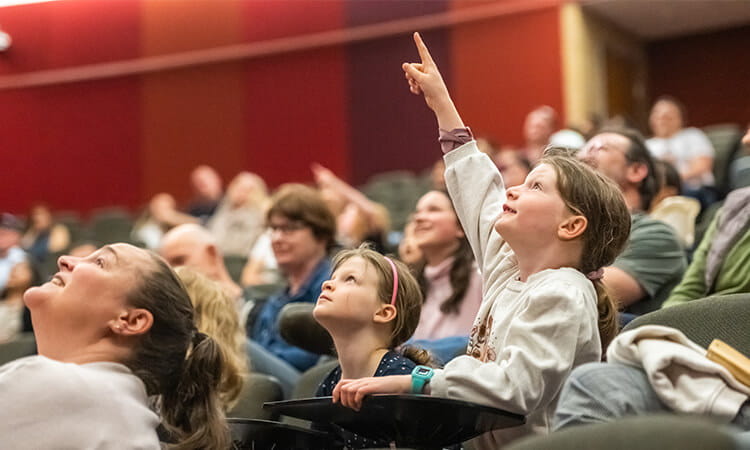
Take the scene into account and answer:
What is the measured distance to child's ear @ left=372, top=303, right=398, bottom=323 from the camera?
1362mm

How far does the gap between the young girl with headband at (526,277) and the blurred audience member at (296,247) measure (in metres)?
0.74

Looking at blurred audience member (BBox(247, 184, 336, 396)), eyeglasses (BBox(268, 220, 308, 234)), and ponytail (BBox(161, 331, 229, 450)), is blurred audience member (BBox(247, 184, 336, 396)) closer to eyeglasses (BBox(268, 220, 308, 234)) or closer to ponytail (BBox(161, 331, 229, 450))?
eyeglasses (BBox(268, 220, 308, 234))

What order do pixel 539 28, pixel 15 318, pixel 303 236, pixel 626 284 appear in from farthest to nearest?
pixel 539 28 < pixel 15 318 < pixel 303 236 < pixel 626 284


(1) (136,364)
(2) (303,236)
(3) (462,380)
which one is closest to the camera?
(3) (462,380)

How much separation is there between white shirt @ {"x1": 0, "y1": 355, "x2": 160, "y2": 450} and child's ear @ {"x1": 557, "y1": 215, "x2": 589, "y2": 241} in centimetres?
56

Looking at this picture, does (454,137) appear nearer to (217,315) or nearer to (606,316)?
(606,316)

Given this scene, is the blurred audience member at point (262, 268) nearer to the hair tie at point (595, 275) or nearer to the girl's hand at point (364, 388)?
the hair tie at point (595, 275)

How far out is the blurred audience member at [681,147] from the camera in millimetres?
3652

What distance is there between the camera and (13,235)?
399 centimetres

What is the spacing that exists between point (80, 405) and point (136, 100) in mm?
5258

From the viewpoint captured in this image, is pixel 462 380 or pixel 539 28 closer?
pixel 462 380

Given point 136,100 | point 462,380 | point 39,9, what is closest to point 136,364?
point 462,380

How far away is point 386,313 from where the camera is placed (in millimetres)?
1372

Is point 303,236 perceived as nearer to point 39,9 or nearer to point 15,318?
point 15,318
